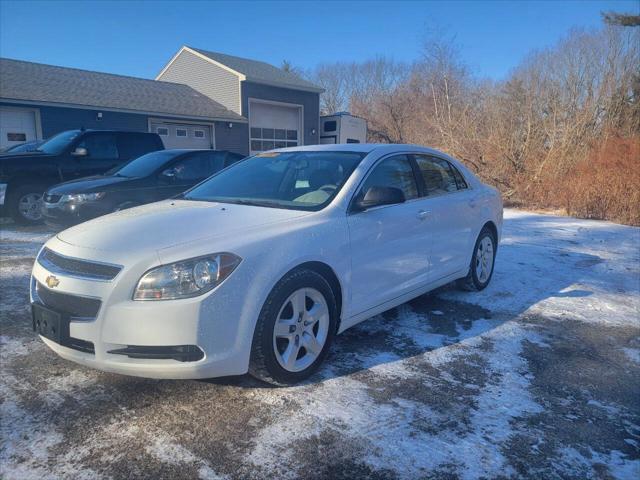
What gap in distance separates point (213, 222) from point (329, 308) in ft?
3.14

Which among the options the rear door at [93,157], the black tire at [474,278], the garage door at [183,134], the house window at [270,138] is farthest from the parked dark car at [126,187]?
the house window at [270,138]

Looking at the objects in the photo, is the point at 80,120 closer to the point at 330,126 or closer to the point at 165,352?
the point at 330,126

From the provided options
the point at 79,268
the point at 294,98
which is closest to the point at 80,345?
the point at 79,268

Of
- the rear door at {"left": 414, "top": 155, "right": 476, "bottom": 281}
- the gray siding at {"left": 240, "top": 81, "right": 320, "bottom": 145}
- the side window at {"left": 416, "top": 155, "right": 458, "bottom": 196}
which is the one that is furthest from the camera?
the gray siding at {"left": 240, "top": 81, "right": 320, "bottom": 145}

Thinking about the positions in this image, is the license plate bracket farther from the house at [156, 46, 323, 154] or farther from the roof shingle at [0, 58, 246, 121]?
the house at [156, 46, 323, 154]

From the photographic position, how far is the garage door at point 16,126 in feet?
49.9

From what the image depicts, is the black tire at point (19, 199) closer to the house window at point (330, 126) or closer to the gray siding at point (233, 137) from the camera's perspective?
the gray siding at point (233, 137)

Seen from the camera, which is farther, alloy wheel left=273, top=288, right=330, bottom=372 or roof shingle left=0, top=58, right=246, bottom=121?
roof shingle left=0, top=58, right=246, bottom=121

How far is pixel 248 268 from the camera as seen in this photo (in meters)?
2.64

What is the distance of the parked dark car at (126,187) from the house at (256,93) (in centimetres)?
1612

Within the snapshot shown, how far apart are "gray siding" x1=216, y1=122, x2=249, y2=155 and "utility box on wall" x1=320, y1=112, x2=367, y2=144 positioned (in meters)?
6.91

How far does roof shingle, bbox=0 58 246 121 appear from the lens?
16422mm

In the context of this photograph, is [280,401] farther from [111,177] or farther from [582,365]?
[111,177]

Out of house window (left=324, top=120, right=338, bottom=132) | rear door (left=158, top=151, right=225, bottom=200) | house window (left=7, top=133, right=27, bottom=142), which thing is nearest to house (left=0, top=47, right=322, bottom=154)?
house window (left=7, top=133, right=27, bottom=142)
